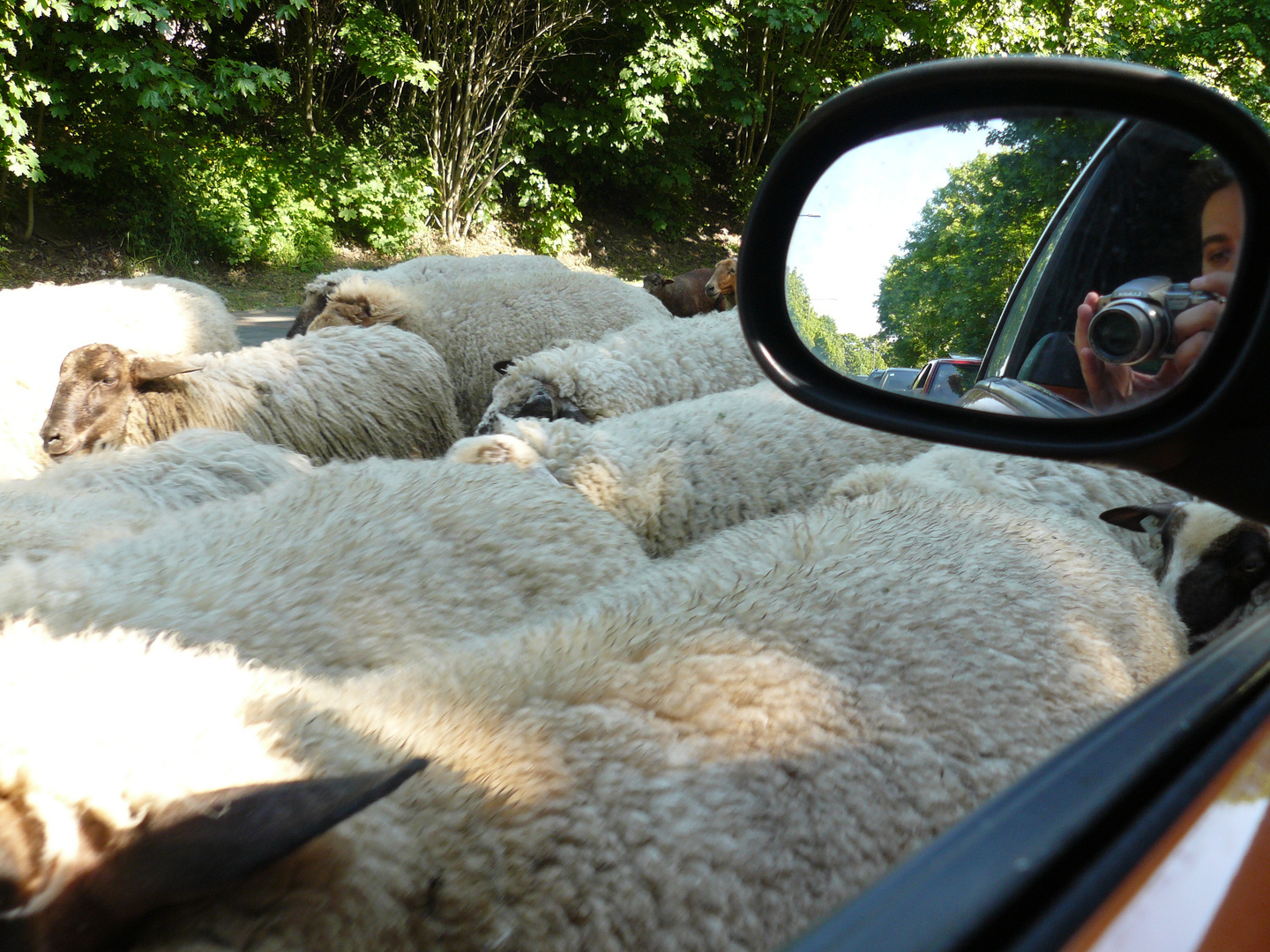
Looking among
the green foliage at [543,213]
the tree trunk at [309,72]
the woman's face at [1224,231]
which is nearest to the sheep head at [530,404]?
the woman's face at [1224,231]

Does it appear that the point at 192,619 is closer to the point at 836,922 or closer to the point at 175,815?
the point at 175,815

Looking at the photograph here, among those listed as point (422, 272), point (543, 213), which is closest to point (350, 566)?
point (422, 272)

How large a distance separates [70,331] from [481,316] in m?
2.62

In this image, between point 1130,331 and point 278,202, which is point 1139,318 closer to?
point 1130,331

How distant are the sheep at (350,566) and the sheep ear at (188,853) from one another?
1.24m

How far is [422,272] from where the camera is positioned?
25.9 ft

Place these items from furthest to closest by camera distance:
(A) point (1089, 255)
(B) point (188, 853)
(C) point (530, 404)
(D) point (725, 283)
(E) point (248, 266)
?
(E) point (248, 266) < (D) point (725, 283) < (C) point (530, 404) < (A) point (1089, 255) < (B) point (188, 853)

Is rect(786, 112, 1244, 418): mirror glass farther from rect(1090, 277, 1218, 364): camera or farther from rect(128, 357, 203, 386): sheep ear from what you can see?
rect(128, 357, 203, 386): sheep ear

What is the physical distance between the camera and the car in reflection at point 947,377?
1562mm

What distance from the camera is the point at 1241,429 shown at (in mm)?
1000

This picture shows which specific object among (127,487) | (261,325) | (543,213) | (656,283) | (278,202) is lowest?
(127,487)

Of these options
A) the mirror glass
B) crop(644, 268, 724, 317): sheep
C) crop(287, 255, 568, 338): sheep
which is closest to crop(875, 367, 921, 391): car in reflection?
the mirror glass

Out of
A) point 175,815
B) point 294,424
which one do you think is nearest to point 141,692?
point 175,815

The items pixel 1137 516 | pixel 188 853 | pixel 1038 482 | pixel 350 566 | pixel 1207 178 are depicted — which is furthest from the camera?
pixel 1038 482
